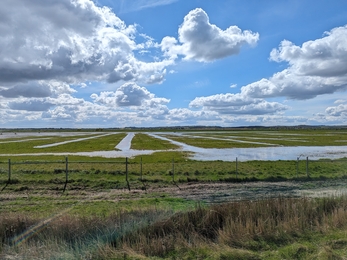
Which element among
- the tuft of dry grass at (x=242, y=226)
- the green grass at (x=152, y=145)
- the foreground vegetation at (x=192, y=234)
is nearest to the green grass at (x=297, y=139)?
the green grass at (x=152, y=145)

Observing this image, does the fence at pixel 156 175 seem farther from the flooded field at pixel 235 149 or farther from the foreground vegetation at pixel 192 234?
the flooded field at pixel 235 149

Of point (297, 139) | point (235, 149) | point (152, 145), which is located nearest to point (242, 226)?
point (235, 149)

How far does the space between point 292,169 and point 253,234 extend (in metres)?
19.5

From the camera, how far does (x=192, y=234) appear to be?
9.04 metres

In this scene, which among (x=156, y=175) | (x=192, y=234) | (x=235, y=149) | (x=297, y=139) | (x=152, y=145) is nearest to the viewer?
(x=192, y=234)

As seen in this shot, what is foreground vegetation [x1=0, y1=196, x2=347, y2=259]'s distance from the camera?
25.3 feet

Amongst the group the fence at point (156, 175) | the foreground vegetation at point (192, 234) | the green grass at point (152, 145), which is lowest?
the green grass at point (152, 145)

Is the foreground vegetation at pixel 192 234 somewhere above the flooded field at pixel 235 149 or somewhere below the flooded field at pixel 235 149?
above

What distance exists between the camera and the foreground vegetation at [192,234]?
770 cm

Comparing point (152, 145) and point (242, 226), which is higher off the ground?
point (242, 226)

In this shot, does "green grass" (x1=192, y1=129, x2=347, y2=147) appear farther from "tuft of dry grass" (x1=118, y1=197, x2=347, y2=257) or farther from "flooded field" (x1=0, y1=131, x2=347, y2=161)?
"tuft of dry grass" (x1=118, y1=197, x2=347, y2=257)

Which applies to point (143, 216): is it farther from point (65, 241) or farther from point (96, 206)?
point (96, 206)

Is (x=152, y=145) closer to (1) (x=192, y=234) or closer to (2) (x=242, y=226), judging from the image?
(1) (x=192, y=234)

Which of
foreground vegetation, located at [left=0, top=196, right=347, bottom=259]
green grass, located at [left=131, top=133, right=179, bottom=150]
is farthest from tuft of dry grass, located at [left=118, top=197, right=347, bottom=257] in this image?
green grass, located at [left=131, top=133, right=179, bottom=150]
